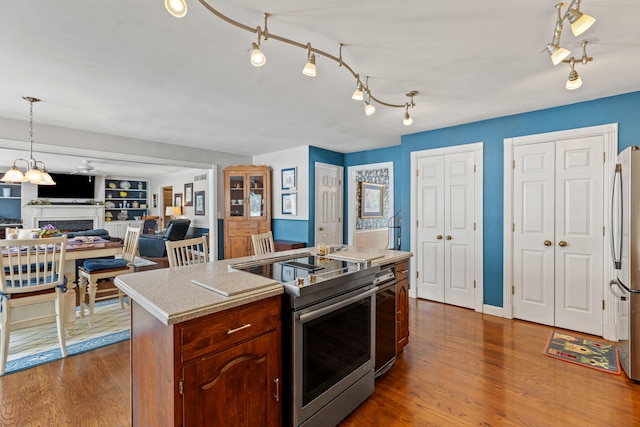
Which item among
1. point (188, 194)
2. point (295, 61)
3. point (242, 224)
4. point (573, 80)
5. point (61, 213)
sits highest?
point (295, 61)

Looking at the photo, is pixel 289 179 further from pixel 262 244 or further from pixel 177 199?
pixel 177 199

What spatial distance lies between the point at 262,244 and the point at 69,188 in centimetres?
871

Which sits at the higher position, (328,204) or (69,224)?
(328,204)

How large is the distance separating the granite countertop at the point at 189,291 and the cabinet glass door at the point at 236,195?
154 inches

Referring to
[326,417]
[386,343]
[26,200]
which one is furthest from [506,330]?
[26,200]

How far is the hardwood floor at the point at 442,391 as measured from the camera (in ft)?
6.21

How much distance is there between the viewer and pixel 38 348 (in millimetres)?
2781

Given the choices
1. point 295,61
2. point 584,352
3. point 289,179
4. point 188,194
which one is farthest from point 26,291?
point 188,194

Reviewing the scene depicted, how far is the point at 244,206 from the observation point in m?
5.83

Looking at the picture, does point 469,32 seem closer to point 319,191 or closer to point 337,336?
point 337,336

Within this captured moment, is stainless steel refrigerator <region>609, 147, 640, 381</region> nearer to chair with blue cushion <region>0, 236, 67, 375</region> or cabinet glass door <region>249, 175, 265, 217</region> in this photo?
chair with blue cushion <region>0, 236, 67, 375</region>

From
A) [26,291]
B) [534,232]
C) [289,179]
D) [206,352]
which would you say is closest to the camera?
[206,352]

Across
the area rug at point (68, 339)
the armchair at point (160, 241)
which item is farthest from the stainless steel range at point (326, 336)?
the armchair at point (160, 241)

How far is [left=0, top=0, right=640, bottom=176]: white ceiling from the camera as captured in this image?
1.71 m
